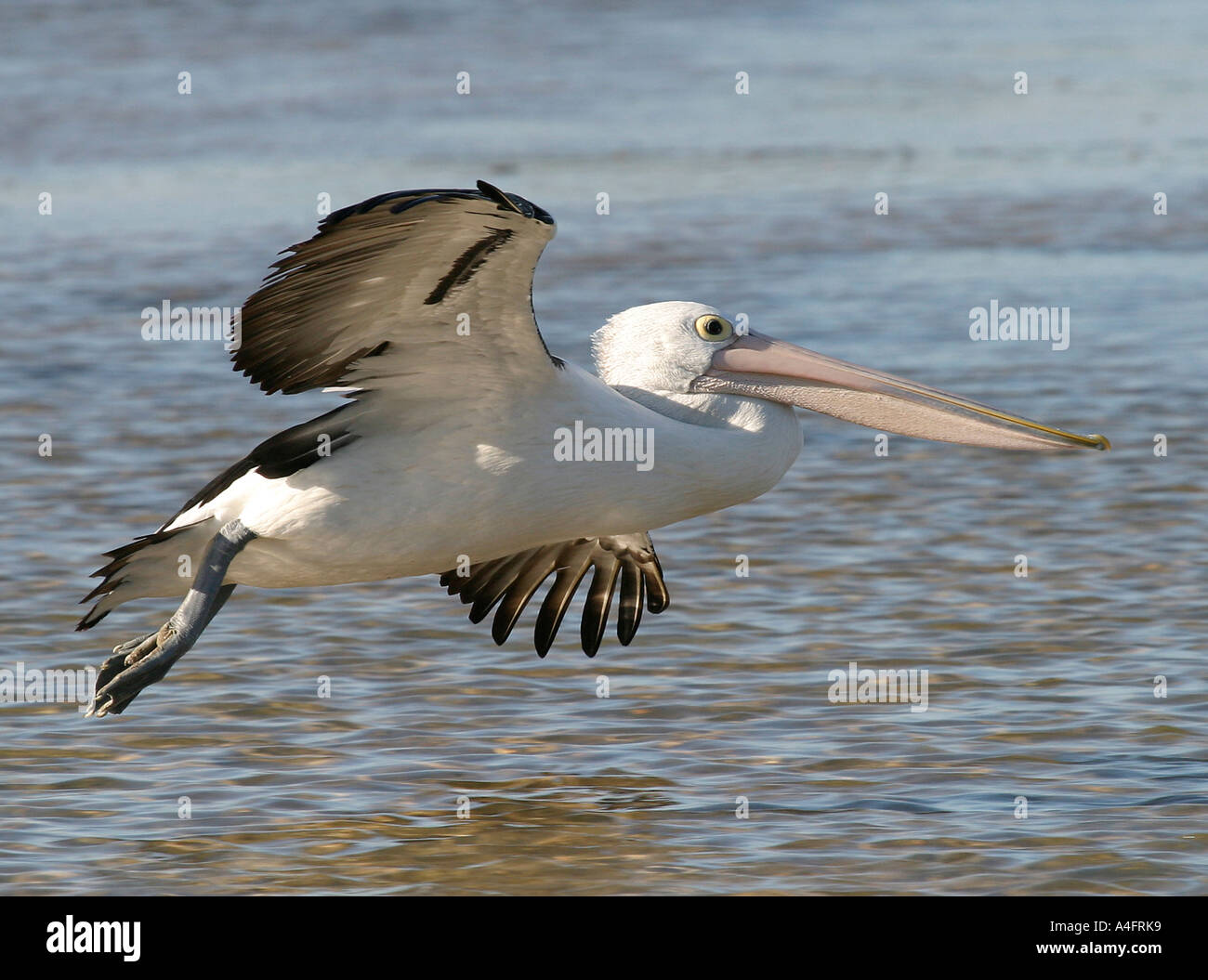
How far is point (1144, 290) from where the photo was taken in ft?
44.3

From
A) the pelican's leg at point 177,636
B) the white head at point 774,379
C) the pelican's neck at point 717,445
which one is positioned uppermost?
the white head at point 774,379

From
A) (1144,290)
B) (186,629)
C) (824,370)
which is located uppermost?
(1144,290)

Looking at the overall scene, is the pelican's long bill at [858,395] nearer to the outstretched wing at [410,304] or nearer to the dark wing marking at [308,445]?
the outstretched wing at [410,304]

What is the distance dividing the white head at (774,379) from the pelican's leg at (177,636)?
128 cm

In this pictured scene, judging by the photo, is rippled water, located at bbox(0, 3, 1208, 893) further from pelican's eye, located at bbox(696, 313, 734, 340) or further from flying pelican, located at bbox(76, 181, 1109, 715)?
pelican's eye, located at bbox(696, 313, 734, 340)

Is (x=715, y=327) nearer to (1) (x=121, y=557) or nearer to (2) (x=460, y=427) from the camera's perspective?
(2) (x=460, y=427)

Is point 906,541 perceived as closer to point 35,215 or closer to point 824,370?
point 824,370

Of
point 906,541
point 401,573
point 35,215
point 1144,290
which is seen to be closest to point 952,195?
point 1144,290

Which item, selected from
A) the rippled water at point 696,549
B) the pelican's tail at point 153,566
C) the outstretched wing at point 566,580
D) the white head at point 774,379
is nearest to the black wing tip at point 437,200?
the white head at point 774,379

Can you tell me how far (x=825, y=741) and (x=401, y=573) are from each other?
146 cm

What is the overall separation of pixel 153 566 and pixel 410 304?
123 centimetres

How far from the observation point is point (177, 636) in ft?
20.4

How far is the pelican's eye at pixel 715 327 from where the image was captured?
21.5ft

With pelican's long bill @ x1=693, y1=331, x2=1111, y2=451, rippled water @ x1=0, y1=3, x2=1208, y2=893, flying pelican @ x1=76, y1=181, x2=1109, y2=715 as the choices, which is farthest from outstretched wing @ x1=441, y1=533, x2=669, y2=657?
pelican's long bill @ x1=693, y1=331, x2=1111, y2=451
